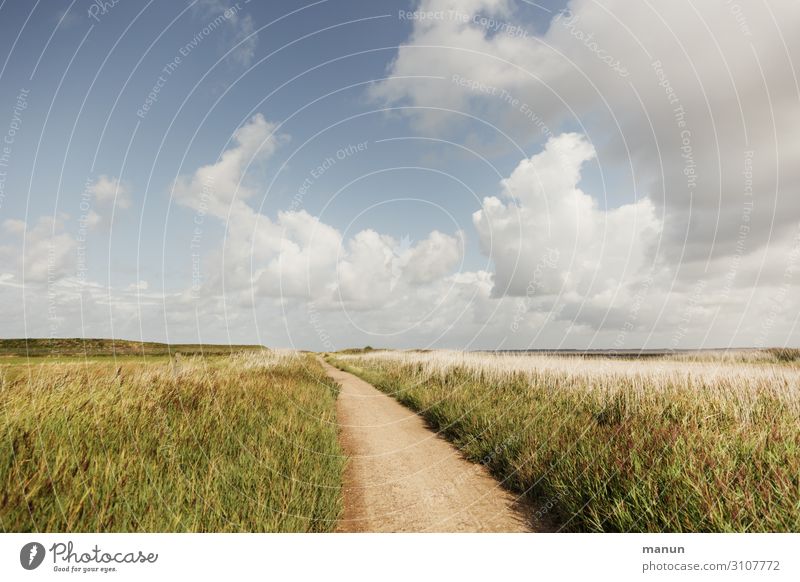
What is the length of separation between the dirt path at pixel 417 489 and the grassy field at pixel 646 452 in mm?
533

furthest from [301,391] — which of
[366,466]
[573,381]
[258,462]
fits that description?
[573,381]

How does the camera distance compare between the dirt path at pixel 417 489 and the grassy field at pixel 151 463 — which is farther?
the dirt path at pixel 417 489

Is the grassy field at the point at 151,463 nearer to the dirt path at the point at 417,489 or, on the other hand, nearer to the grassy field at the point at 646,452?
the dirt path at the point at 417,489
